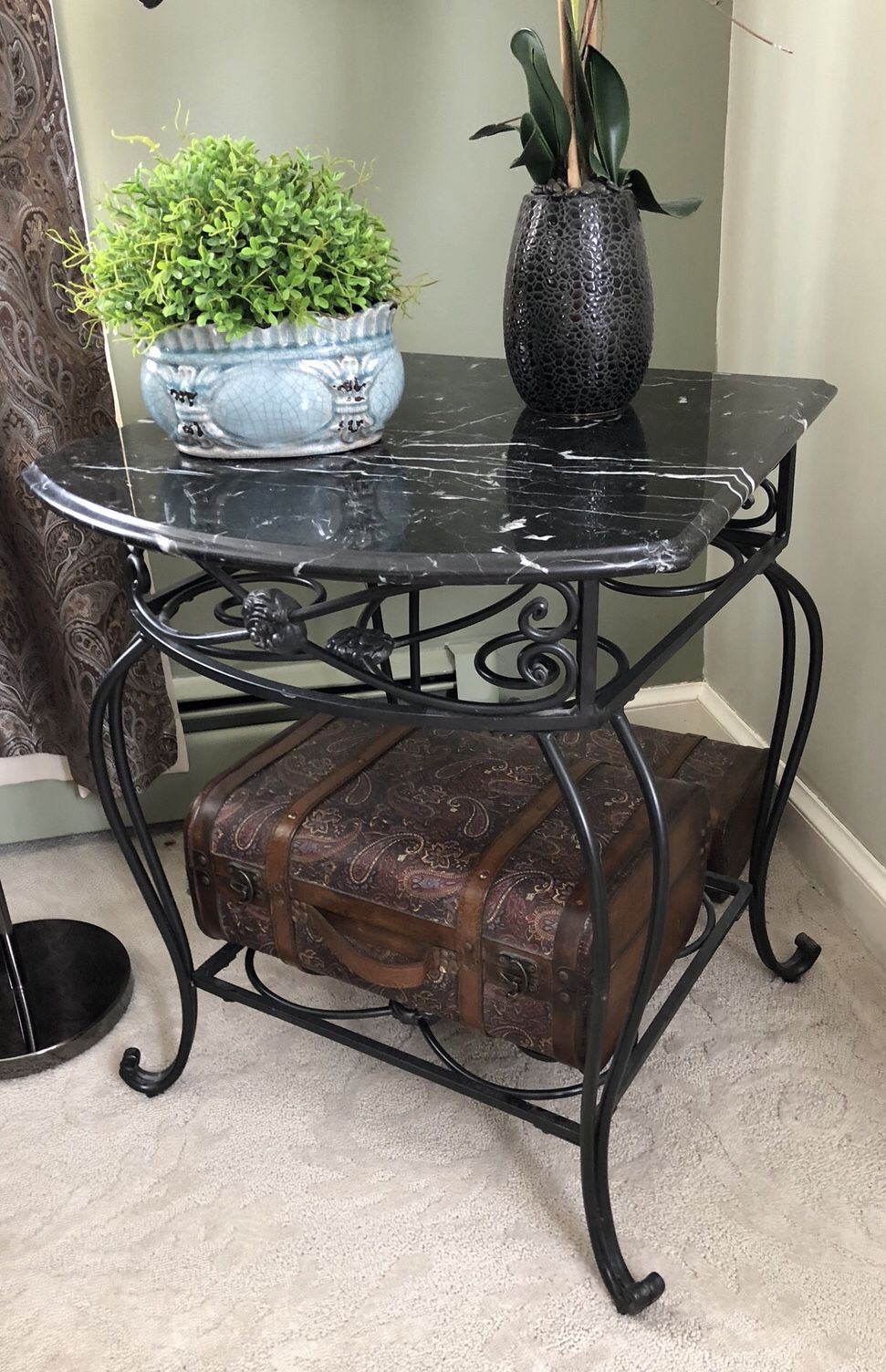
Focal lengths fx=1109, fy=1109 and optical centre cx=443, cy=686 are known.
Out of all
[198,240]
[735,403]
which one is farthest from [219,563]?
[735,403]

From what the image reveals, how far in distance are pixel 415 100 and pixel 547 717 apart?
3.60ft

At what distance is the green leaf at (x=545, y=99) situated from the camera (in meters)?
1.05

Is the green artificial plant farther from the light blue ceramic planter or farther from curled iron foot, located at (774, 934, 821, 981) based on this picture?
curled iron foot, located at (774, 934, 821, 981)

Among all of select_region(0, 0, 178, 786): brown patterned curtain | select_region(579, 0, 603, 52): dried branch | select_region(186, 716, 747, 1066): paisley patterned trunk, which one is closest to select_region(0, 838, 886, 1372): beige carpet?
select_region(186, 716, 747, 1066): paisley patterned trunk

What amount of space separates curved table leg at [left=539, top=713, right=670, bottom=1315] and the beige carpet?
4 centimetres

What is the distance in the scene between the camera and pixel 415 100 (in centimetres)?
155

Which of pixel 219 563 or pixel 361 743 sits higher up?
pixel 219 563

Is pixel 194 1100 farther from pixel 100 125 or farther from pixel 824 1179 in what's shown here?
pixel 100 125

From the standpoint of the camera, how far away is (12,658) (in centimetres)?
167

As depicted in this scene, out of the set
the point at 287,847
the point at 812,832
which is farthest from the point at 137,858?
the point at 812,832

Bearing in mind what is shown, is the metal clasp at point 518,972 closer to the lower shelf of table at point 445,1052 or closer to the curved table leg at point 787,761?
the lower shelf of table at point 445,1052

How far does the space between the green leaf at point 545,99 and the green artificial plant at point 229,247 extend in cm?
21

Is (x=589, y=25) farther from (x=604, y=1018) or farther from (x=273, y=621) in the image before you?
(x=604, y=1018)

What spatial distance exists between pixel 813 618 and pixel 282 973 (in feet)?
2.81
